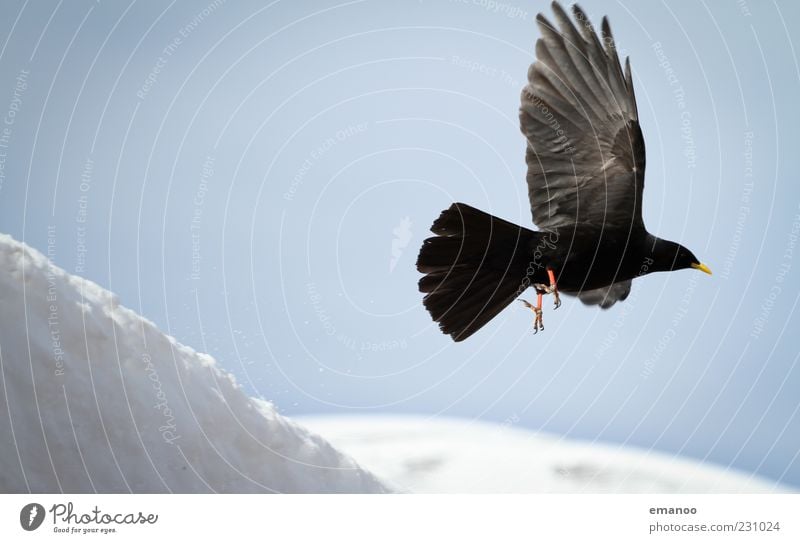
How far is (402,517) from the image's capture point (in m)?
3.96

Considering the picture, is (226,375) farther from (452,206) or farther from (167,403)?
(452,206)

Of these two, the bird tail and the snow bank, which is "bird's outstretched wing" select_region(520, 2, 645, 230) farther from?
the snow bank

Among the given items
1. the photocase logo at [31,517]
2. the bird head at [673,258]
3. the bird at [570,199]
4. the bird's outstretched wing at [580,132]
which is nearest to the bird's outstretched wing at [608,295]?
the bird at [570,199]

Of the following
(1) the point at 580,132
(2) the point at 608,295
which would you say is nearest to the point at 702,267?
(2) the point at 608,295

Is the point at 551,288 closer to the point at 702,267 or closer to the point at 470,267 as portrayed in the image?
the point at 470,267

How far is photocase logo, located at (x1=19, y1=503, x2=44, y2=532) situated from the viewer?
12.1ft

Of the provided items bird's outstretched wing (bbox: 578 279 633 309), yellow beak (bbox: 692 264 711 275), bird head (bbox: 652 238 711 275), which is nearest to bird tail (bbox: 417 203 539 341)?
bird's outstretched wing (bbox: 578 279 633 309)

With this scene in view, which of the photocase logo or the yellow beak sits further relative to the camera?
the yellow beak

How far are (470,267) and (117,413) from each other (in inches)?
68.6

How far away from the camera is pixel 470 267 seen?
155 inches

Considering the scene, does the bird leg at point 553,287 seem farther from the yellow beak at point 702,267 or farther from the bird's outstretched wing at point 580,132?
the yellow beak at point 702,267

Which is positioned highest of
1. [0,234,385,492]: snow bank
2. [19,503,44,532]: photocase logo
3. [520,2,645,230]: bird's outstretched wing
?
[520,2,645,230]: bird's outstretched wing

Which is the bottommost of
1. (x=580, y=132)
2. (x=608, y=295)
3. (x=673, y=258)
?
(x=608, y=295)

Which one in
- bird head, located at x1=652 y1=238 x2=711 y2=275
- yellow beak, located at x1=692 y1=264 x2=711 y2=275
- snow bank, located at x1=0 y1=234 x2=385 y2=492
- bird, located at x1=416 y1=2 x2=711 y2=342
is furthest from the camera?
yellow beak, located at x1=692 y1=264 x2=711 y2=275
